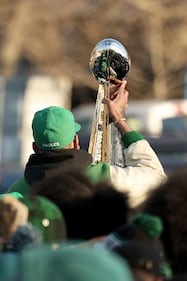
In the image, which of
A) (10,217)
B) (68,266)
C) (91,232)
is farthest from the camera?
(91,232)

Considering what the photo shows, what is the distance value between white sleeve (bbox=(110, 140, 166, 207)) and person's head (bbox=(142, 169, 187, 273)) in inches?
38.9

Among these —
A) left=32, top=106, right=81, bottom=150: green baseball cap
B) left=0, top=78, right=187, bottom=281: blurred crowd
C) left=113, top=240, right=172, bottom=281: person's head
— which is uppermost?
left=32, top=106, right=81, bottom=150: green baseball cap

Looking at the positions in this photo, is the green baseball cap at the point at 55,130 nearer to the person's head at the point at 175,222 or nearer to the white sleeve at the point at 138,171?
the white sleeve at the point at 138,171

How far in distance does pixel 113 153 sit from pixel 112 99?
0.29m

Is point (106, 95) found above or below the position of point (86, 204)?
above

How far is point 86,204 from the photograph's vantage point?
311 cm

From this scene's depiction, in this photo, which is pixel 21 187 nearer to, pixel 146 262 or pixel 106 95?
pixel 106 95

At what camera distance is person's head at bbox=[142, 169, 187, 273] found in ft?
9.34

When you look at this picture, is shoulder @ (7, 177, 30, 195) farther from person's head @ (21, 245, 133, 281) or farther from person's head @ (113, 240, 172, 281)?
person's head @ (21, 245, 133, 281)

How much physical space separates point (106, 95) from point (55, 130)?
0.63 m

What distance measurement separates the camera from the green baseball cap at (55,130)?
4219 mm

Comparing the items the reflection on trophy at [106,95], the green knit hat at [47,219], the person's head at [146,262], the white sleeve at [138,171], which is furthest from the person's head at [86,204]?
the reflection on trophy at [106,95]

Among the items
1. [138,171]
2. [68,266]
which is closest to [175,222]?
[68,266]

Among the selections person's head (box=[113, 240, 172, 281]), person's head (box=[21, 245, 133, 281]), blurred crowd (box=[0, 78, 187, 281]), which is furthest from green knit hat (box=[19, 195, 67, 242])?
person's head (box=[21, 245, 133, 281])
